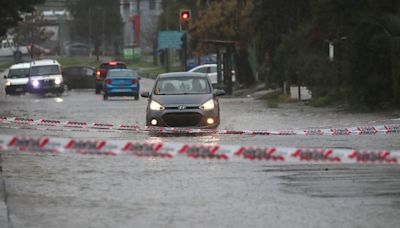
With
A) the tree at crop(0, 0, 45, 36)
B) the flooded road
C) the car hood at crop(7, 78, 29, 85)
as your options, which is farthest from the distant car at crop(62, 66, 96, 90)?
the flooded road

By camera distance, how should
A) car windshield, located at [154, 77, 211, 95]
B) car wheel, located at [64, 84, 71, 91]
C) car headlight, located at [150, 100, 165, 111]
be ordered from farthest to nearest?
car wheel, located at [64, 84, 71, 91] < car windshield, located at [154, 77, 211, 95] < car headlight, located at [150, 100, 165, 111]

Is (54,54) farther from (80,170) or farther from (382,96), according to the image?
(80,170)

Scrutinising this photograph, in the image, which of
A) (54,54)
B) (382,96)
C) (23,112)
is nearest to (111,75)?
(23,112)

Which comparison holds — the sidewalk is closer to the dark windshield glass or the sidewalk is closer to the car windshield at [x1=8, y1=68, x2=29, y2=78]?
the dark windshield glass

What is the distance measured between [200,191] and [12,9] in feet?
79.5

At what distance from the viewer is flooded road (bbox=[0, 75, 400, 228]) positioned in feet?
31.1

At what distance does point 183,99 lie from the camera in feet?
65.7

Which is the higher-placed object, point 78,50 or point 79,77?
point 79,77

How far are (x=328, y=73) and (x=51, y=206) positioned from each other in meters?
23.5

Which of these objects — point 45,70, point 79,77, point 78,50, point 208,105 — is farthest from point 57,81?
point 78,50

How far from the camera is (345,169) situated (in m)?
13.1

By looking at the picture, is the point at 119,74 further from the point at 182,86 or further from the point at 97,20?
the point at 97,20

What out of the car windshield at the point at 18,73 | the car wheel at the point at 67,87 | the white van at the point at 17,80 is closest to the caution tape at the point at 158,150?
the white van at the point at 17,80

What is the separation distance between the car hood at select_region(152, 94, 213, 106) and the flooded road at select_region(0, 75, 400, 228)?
2442 millimetres
